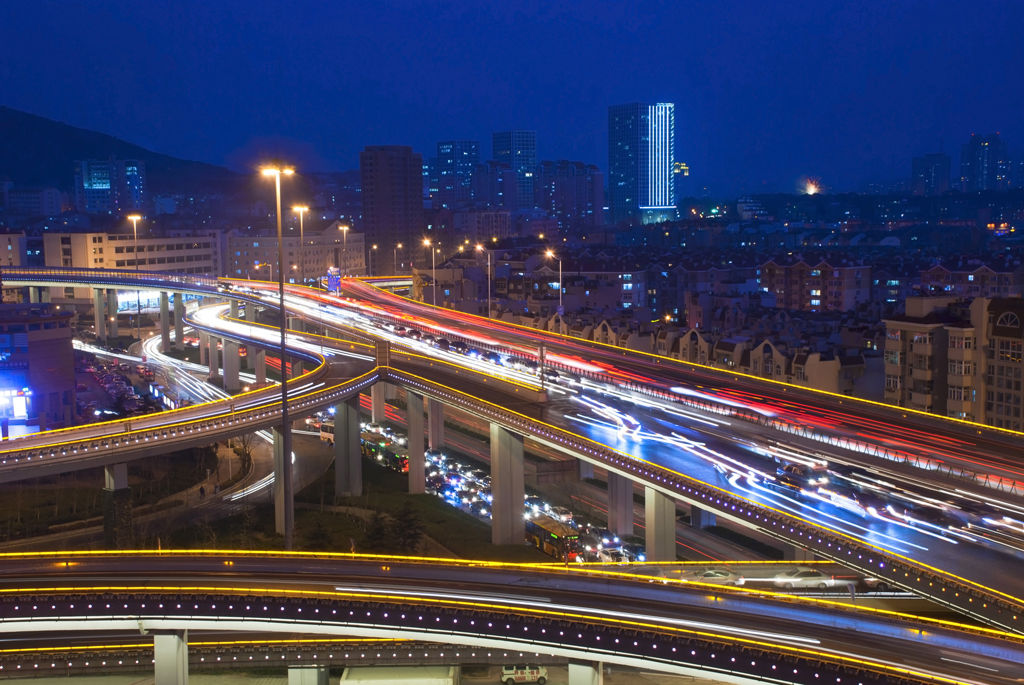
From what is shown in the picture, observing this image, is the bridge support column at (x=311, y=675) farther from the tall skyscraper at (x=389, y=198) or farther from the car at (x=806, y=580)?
the tall skyscraper at (x=389, y=198)

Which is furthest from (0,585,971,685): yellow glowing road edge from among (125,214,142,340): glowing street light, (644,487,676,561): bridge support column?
(125,214,142,340): glowing street light

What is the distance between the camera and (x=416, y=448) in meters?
38.4

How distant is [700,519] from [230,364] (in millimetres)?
31808

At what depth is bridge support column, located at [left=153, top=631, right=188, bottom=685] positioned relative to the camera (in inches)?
674

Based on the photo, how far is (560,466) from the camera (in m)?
39.7

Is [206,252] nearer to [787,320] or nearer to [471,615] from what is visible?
[787,320]

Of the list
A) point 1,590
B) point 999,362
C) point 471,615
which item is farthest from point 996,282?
point 1,590

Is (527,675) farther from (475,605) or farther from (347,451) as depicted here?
(347,451)

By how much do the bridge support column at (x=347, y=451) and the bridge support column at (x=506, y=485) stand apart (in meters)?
8.35

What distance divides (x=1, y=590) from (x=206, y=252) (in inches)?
3147

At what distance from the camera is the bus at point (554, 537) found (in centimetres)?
2903

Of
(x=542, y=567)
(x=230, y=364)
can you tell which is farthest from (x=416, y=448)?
(x=230, y=364)

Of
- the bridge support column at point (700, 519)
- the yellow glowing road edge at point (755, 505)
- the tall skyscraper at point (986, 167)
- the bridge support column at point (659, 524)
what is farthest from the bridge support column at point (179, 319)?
the tall skyscraper at point (986, 167)

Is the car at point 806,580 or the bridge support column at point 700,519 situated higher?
the car at point 806,580
